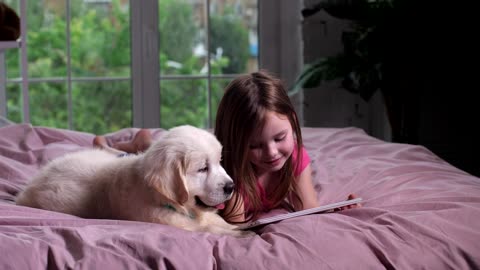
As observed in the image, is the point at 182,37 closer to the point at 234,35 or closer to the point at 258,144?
the point at 234,35

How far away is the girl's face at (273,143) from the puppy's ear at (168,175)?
45 cm

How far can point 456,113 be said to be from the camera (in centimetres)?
405

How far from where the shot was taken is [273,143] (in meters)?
2.01

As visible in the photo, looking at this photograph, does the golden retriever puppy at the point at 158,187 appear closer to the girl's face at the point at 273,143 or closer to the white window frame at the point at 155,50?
the girl's face at the point at 273,143

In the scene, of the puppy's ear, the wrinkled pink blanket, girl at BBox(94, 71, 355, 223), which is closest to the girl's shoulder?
girl at BBox(94, 71, 355, 223)

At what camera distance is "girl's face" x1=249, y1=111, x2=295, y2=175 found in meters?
2.00

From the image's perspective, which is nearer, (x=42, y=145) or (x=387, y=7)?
(x=42, y=145)

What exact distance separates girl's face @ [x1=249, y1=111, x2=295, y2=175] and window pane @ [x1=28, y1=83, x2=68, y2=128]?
8.84 ft

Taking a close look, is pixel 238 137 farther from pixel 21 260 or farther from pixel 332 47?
pixel 332 47

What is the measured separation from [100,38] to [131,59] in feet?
1.34

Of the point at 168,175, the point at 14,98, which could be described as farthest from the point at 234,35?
the point at 168,175

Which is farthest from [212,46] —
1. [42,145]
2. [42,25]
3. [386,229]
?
[386,229]

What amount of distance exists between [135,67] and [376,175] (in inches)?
93.8

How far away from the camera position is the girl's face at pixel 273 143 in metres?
2.00
